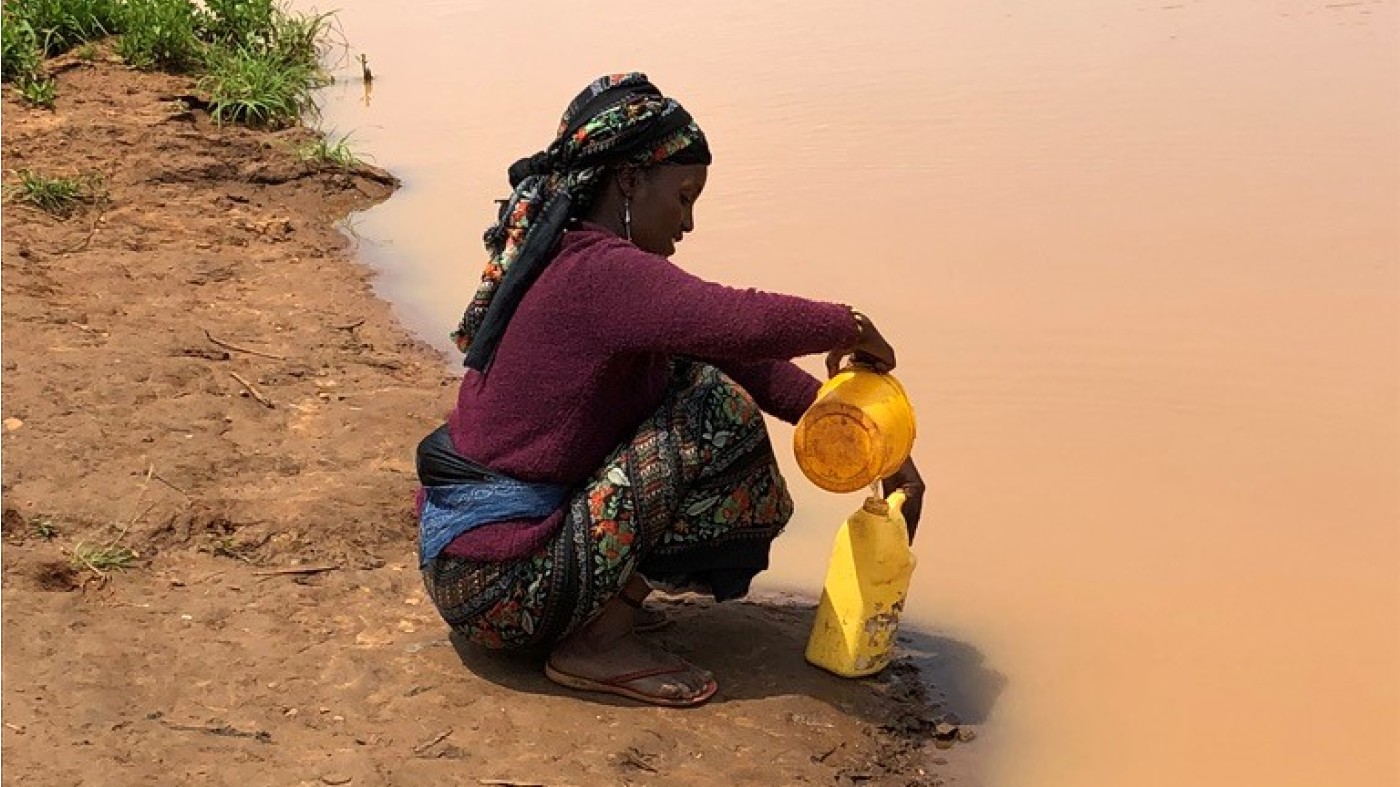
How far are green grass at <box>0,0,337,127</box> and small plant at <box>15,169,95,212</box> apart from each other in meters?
1.01

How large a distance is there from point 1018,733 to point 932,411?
1.25 m

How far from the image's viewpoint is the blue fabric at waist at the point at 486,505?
2.64 metres

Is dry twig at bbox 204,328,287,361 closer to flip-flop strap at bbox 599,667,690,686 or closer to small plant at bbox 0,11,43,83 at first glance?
flip-flop strap at bbox 599,667,690,686

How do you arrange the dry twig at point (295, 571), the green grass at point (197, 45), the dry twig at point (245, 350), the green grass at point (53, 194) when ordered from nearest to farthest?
the dry twig at point (295, 571) < the dry twig at point (245, 350) < the green grass at point (53, 194) < the green grass at point (197, 45)

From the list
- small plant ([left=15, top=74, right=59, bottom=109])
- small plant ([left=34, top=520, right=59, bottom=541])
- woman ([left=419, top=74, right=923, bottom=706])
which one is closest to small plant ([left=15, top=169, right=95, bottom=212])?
small plant ([left=15, top=74, right=59, bottom=109])

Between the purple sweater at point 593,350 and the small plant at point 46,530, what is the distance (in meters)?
0.96

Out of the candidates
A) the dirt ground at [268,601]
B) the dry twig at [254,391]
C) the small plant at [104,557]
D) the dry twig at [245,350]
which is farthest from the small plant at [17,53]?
the small plant at [104,557]

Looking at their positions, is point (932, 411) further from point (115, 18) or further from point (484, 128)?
point (115, 18)

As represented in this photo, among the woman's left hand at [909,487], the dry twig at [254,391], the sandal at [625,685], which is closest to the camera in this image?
the sandal at [625,685]

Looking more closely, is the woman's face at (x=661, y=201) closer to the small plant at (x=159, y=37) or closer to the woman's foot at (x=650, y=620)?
the woman's foot at (x=650, y=620)

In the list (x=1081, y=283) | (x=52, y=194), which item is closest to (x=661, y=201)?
(x=1081, y=283)

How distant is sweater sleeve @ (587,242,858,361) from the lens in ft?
7.97

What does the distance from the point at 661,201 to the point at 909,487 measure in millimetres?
700

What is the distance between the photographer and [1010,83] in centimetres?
651
